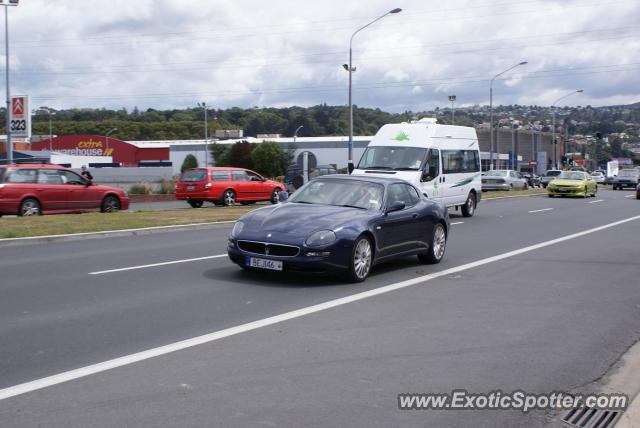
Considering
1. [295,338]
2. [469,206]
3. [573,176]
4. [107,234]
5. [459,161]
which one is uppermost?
[459,161]

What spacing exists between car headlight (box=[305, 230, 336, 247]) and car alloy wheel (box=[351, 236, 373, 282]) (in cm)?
45

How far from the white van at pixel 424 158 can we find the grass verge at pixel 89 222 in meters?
4.51

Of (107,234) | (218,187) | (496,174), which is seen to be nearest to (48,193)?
(107,234)

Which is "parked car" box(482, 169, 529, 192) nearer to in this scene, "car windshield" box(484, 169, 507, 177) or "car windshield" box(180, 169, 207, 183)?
"car windshield" box(484, 169, 507, 177)

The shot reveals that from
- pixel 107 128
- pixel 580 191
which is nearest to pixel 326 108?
pixel 107 128

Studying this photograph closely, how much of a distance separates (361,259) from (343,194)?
131 cm

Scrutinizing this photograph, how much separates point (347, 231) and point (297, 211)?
2.93ft

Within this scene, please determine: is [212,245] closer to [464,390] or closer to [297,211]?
[297,211]

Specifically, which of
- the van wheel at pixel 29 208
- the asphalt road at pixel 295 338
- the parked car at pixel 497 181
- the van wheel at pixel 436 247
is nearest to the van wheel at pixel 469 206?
the asphalt road at pixel 295 338

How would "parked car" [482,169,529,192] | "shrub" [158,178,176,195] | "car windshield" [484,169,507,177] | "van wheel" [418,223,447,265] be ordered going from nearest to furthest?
"van wheel" [418,223,447,265] < "shrub" [158,178,176,195] < "parked car" [482,169,529,192] < "car windshield" [484,169,507,177]

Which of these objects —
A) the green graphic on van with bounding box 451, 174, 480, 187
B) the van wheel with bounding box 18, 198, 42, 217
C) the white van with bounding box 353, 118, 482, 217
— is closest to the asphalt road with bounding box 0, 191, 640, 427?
the van wheel with bounding box 18, 198, 42, 217

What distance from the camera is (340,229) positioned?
385 inches

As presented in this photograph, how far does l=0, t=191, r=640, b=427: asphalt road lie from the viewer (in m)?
5.06

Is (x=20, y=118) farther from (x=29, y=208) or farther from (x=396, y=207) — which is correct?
(x=396, y=207)
